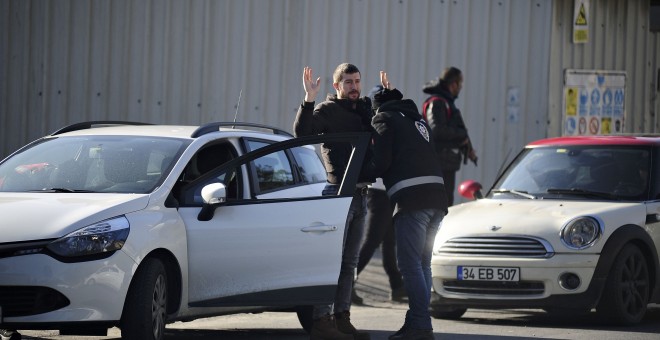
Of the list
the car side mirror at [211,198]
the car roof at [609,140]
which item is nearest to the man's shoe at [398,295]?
the car roof at [609,140]

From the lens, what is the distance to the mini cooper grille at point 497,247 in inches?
385

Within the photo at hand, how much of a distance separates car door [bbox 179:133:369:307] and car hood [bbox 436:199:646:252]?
80.7 inches

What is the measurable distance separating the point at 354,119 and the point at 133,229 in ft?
6.89

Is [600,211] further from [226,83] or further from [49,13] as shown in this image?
[49,13]

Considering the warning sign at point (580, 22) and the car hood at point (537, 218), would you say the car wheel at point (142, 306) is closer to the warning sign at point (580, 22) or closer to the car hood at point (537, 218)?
the car hood at point (537, 218)

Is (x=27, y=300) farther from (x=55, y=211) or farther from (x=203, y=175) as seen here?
(x=203, y=175)

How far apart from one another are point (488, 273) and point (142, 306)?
11.1 feet

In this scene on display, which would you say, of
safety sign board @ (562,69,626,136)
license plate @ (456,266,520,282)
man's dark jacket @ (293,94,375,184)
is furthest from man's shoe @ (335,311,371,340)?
safety sign board @ (562,69,626,136)

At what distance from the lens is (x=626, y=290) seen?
980cm

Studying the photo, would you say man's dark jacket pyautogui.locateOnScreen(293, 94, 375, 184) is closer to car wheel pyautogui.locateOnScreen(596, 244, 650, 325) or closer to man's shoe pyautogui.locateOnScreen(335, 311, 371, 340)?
man's shoe pyautogui.locateOnScreen(335, 311, 371, 340)

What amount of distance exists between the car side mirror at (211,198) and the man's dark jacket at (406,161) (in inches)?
49.3

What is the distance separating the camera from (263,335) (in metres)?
9.39

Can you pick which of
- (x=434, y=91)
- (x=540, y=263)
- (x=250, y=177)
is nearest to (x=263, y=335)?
(x=250, y=177)

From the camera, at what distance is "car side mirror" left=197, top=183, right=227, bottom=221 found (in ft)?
25.6
